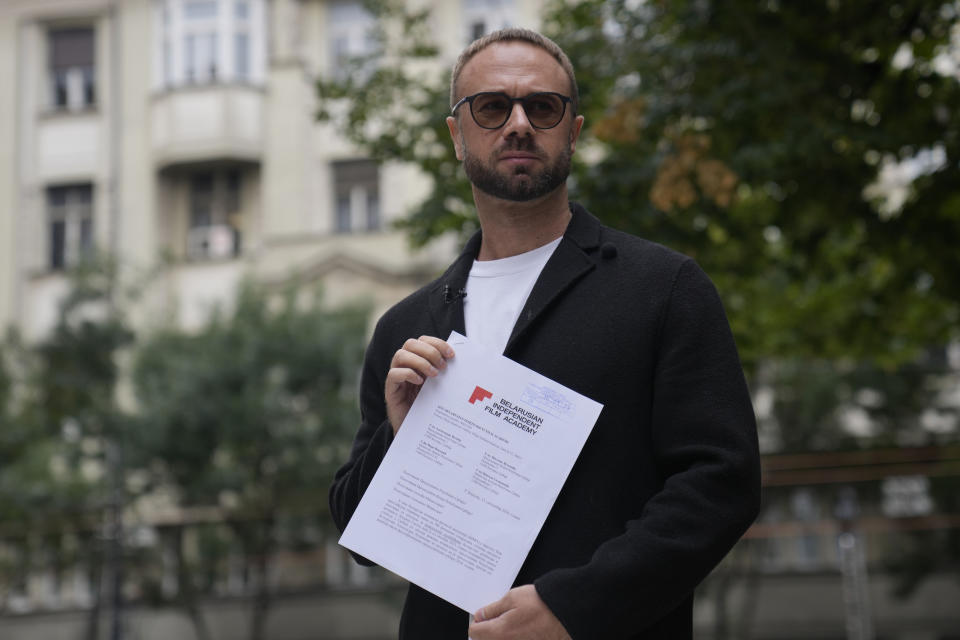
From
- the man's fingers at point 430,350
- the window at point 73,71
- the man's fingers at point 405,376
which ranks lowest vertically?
the man's fingers at point 405,376

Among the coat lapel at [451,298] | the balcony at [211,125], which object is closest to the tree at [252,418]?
the balcony at [211,125]

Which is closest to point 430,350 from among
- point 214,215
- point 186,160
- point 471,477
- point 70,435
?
point 471,477

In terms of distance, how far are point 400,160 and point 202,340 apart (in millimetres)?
9319

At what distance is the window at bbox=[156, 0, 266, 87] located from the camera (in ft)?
73.4

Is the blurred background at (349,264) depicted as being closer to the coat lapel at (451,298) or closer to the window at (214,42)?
the window at (214,42)

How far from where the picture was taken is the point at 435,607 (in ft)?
6.91

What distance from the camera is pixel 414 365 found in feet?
6.67

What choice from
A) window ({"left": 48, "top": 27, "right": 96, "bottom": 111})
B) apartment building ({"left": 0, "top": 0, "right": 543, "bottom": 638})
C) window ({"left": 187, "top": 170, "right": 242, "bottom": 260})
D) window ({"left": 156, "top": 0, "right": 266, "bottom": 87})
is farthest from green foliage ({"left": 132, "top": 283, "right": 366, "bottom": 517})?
window ({"left": 48, "top": 27, "right": 96, "bottom": 111})

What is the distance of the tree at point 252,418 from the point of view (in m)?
17.2

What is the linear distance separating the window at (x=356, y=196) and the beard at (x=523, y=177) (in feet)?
65.0

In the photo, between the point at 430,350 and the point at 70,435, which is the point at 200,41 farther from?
the point at 430,350

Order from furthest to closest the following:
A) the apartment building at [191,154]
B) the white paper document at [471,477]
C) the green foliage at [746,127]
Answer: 1. the apartment building at [191,154]
2. the green foliage at [746,127]
3. the white paper document at [471,477]

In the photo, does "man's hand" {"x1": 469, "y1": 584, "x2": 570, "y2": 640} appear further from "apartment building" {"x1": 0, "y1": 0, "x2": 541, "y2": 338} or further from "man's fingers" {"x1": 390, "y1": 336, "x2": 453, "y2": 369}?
"apartment building" {"x1": 0, "y1": 0, "x2": 541, "y2": 338}

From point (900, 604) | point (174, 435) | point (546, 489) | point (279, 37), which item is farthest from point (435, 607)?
point (279, 37)
